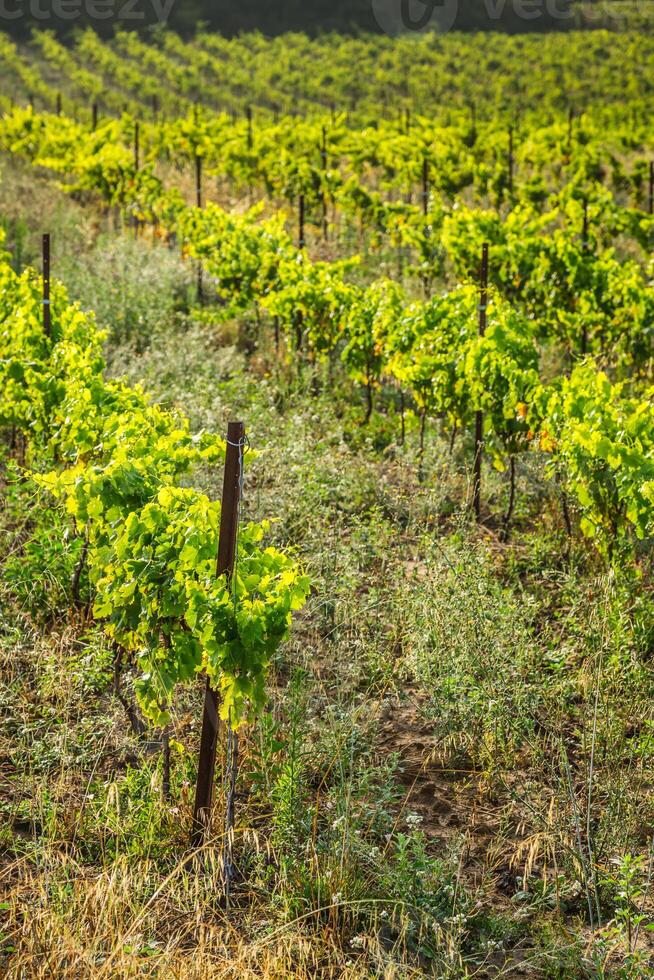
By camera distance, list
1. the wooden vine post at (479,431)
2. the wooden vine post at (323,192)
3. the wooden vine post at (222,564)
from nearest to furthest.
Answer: the wooden vine post at (222,564), the wooden vine post at (479,431), the wooden vine post at (323,192)

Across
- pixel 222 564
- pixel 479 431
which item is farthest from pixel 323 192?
pixel 222 564

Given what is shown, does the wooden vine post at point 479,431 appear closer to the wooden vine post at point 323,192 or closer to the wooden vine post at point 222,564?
the wooden vine post at point 222,564

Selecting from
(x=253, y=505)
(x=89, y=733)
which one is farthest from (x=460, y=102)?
(x=89, y=733)

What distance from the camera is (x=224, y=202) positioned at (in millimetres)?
16156

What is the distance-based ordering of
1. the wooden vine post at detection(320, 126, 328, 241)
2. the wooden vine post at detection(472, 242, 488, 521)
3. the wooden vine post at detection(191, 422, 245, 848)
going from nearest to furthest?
the wooden vine post at detection(191, 422, 245, 848)
the wooden vine post at detection(472, 242, 488, 521)
the wooden vine post at detection(320, 126, 328, 241)

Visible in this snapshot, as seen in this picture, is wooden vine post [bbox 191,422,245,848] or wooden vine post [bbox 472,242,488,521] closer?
wooden vine post [bbox 191,422,245,848]

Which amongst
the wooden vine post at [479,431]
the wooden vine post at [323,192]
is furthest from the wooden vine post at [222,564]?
the wooden vine post at [323,192]

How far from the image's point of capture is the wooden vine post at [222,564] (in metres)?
2.84

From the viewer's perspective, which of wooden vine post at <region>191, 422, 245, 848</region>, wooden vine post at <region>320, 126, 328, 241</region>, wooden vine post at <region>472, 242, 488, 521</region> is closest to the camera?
wooden vine post at <region>191, 422, 245, 848</region>

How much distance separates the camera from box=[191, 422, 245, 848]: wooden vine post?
112 inches

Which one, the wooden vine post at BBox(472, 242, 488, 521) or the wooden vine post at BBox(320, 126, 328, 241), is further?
the wooden vine post at BBox(320, 126, 328, 241)

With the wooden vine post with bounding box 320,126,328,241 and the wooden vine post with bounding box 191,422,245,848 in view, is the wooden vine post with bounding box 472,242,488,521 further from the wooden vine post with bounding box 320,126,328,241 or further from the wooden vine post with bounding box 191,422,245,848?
the wooden vine post with bounding box 320,126,328,241

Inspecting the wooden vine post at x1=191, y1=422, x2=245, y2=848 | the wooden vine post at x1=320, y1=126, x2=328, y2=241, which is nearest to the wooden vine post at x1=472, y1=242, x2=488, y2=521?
the wooden vine post at x1=191, y1=422, x2=245, y2=848

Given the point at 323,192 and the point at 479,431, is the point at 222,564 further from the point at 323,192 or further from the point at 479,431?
the point at 323,192
